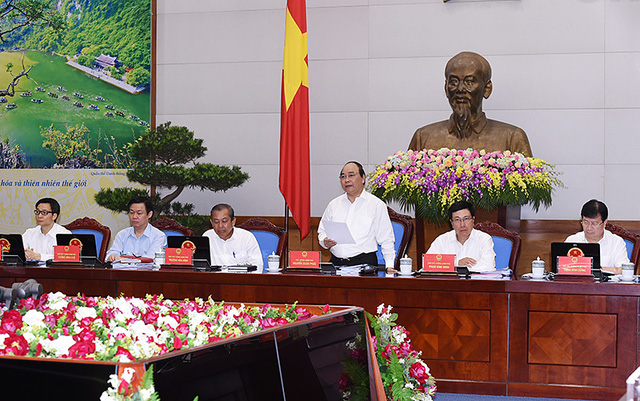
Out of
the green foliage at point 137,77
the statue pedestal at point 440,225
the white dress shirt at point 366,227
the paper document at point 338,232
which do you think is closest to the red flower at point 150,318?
the paper document at point 338,232

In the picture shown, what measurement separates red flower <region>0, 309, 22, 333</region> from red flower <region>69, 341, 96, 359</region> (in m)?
0.29

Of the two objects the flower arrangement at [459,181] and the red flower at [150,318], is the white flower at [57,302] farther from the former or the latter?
the flower arrangement at [459,181]

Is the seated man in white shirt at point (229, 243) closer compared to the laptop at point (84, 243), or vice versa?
the laptop at point (84, 243)

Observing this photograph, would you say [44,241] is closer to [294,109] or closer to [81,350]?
[294,109]

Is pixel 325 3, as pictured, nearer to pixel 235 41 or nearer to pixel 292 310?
pixel 235 41

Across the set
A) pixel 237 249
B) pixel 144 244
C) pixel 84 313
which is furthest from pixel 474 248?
pixel 84 313

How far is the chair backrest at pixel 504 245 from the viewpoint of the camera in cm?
386

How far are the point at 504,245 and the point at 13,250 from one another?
2.91 meters

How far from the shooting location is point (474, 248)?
380cm

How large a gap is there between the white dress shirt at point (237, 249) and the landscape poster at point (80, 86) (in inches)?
86.8

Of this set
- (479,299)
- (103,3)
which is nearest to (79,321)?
(479,299)

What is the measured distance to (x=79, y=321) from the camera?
1771 millimetres

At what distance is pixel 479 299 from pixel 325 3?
3.57 metres

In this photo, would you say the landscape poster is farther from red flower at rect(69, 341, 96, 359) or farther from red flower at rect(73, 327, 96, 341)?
red flower at rect(69, 341, 96, 359)
